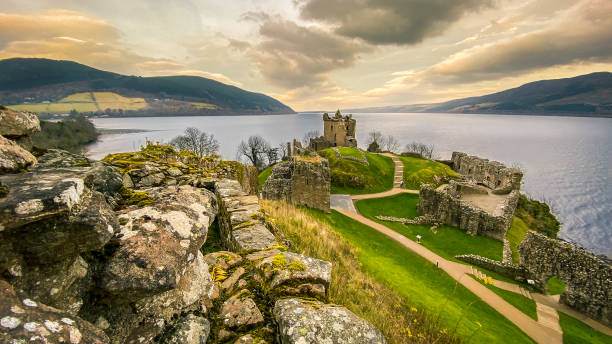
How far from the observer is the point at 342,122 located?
2231 inches

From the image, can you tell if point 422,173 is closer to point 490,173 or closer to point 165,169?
point 490,173

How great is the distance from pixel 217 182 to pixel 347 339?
7.03 meters

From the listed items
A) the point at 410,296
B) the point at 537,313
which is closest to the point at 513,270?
the point at 537,313

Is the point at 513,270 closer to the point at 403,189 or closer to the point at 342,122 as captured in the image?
the point at 403,189

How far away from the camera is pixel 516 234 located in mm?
27359

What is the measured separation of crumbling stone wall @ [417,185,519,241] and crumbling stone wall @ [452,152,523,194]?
7077 millimetres

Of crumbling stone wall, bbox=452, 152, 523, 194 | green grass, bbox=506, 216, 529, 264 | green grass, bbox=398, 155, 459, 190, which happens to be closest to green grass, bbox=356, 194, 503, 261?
green grass, bbox=506, 216, 529, 264

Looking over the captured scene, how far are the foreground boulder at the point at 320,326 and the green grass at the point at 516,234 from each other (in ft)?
89.2

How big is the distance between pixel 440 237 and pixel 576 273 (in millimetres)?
9943

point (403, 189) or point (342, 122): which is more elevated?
point (342, 122)

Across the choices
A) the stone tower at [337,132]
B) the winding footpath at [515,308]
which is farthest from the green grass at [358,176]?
the stone tower at [337,132]

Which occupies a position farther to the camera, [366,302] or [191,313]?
[366,302]

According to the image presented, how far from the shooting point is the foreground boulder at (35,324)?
1378 millimetres

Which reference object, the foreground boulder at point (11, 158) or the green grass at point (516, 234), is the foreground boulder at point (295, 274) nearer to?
the foreground boulder at point (11, 158)
